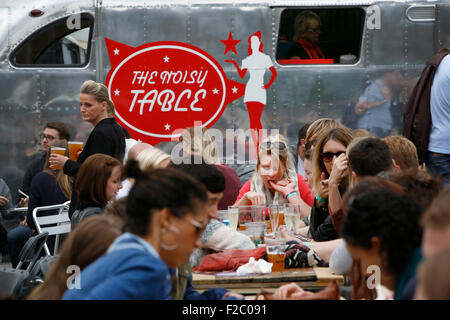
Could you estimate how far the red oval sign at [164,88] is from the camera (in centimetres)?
673

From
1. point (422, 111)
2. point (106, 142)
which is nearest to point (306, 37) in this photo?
point (422, 111)

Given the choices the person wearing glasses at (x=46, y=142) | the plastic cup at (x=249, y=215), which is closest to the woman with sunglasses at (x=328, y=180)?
the plastic cup at (x=249, y=215)

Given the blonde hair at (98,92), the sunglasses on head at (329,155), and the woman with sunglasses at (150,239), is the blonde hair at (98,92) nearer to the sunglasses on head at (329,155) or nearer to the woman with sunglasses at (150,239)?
the sunglasses on head at (329,155)

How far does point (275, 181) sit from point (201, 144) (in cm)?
80

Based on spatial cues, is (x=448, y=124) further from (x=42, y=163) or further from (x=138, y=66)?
(x=42, y=163)

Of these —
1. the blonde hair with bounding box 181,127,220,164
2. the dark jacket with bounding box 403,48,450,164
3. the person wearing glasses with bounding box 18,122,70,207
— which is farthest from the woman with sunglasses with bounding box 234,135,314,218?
the person wearing glasses with bounding box 18,122,70,207

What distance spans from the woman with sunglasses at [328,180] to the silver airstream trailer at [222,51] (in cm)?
194

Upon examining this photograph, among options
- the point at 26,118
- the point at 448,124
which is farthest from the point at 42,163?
the point at 448,124

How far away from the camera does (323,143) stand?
496cm

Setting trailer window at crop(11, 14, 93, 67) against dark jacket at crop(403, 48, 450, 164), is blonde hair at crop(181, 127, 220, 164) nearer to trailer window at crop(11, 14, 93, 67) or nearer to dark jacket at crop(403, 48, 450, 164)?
trailer window at crop(11, 14, 93, 67)

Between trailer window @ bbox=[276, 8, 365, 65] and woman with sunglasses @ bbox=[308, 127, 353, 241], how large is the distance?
2188 mm

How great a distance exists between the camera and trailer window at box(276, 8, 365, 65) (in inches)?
272

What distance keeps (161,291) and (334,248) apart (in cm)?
185

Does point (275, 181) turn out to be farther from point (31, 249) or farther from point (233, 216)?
point (31, 249)
